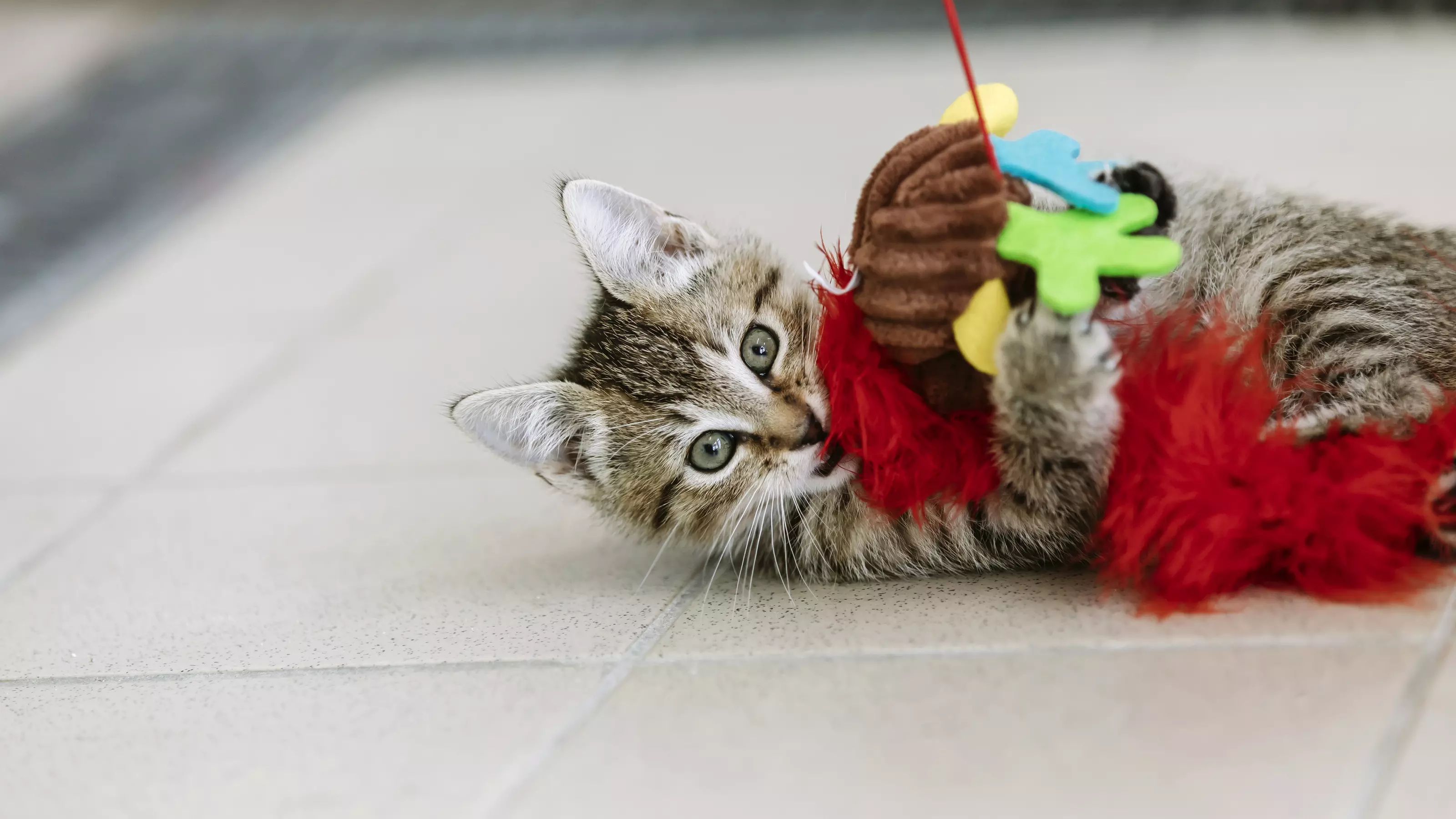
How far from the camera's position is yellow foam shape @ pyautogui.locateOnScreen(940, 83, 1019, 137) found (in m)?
1.67

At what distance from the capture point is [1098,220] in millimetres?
1551

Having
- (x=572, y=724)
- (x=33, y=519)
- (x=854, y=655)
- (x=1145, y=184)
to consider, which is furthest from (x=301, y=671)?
(x=1145, y=184)

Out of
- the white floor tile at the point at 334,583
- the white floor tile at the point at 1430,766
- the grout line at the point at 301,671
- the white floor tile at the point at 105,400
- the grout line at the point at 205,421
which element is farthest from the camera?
the white floor tile at the point at 105,400

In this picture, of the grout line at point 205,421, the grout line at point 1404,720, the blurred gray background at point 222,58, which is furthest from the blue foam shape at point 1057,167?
the blurred gray background at point 222,58

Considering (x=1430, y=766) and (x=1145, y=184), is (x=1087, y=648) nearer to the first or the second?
(x=1430, y=766)

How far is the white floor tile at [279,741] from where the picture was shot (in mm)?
1557

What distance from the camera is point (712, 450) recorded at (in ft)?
6.14

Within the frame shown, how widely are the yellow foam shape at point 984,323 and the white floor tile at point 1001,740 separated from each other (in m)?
0.39

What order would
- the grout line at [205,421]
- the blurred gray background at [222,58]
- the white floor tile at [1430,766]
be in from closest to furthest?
the white floor tile at [1430,766] → the grout line at [205,421] → the blurred gray background at [222,58]

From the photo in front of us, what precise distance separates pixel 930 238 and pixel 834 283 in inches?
9.4

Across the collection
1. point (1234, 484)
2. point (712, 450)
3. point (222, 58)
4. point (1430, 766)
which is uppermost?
point (222, 58)

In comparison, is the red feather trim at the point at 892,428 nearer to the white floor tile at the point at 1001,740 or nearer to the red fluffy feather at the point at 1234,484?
the red fluffy feather at the point at 1234,484

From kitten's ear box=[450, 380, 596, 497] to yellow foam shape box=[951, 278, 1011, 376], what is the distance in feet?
2.14

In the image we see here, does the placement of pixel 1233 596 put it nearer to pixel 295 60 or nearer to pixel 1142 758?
pixel 1142 758
